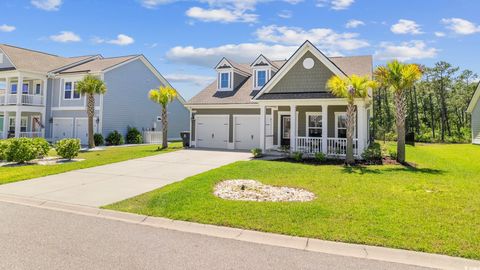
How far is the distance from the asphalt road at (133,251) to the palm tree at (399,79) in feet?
38.6

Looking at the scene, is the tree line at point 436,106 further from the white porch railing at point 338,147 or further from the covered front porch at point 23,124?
the covered front porch at point 23,124

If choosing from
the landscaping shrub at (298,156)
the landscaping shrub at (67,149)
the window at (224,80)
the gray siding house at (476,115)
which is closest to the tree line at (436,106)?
the gray siding house at (476,115)

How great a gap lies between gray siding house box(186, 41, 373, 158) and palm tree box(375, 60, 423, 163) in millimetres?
1507

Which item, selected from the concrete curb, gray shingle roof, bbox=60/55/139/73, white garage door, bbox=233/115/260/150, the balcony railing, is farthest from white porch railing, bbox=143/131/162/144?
the concrete curb

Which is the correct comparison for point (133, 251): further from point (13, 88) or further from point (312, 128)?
point (13, 88)

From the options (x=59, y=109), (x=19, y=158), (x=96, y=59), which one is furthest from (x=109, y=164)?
(x=96, y=59)

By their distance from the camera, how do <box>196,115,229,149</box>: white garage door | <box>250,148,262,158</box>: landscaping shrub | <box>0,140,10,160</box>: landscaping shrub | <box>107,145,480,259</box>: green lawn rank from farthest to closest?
<box>196,115,229,149</box>: white garage door
<box>250,148,262,158</box>: landscaping shrub
<box>0,140,10,160</box>: landscaping shrub
<box>107,145,480,259</box>: green lawn

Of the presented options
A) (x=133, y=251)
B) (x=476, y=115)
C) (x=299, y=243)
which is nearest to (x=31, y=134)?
(x=133, y=251)

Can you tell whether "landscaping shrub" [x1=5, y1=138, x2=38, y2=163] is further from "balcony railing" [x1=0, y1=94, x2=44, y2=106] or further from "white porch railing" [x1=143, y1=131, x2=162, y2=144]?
"balcony railing" [x1=0, y1=94, x2=44, y2=106]

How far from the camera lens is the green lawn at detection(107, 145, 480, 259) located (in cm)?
557

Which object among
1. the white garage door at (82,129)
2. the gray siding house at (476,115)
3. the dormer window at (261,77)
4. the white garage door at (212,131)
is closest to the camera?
the dormer window at (261,77)

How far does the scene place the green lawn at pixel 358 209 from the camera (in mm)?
5574

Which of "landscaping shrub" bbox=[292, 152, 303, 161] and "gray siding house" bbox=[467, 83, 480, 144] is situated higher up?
"gray siding house" bbox=[467, 83, 480, 144]

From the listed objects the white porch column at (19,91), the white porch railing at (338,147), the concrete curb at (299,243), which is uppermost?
the white porch column at (19,91)
